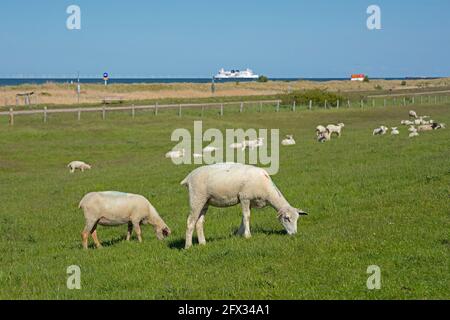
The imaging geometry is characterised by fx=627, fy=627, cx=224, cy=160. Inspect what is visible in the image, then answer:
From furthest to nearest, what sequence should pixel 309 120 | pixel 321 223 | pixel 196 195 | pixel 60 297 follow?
pixel 309 120, pixel 321 223, pixel 196 195, pixel 60 297

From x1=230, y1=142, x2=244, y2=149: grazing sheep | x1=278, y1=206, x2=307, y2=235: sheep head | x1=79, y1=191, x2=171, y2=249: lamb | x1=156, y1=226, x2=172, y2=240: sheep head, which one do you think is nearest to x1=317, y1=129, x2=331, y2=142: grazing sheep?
x1=230, y1=142, x2=244, y2=149: grazing sheep

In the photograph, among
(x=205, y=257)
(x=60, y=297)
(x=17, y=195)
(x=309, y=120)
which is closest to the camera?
(x=60, y=297)

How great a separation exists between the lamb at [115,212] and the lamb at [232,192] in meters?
2.10

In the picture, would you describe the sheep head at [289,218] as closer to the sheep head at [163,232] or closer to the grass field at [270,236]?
the grass field at [270,236]

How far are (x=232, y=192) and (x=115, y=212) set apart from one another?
3.22 m

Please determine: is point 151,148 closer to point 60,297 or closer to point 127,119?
point 127,119

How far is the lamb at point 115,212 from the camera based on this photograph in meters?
15.0

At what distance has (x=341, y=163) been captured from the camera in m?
26.1

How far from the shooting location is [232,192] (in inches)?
535

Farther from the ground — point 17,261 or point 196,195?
point 196,195

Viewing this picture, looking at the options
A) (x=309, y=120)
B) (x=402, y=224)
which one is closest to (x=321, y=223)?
(x=402, y=224)

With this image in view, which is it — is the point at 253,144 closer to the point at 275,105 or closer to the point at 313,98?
the point at 275,105

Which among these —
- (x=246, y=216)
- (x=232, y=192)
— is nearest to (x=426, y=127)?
(x=246, y=216)
